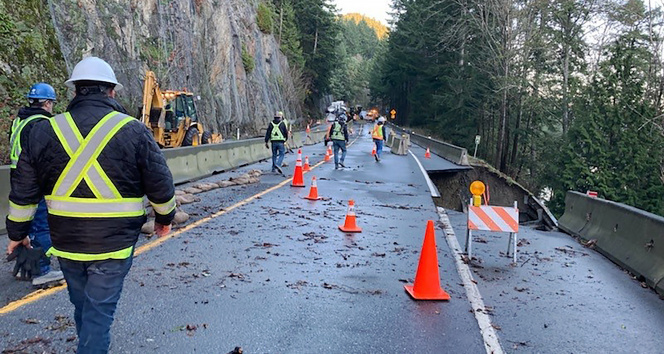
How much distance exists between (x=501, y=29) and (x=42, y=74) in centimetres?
2961

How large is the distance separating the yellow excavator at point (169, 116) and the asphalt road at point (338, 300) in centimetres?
962

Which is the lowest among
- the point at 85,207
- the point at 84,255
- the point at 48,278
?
the point at 48,278

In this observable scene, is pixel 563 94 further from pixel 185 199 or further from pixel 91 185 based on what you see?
pixel 91 185

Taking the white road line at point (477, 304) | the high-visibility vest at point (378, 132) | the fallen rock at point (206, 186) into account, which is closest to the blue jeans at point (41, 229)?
the white road line at point (477, 304)

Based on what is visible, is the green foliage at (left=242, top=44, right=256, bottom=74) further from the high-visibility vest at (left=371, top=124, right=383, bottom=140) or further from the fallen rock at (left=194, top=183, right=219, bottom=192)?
the fallen rock at (left=194, top=183, right=219, bottom=192)

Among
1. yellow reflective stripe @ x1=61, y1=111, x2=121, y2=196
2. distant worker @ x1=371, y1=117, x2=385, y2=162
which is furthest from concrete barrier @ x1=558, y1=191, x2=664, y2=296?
distant worker @ x1=371, y1=117, x2=385, y2=162

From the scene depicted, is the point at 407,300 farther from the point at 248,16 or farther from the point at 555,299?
the point at 248,16

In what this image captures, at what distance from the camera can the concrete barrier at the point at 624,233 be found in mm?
7344

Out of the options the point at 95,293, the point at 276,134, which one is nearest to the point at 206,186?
the point at 276,134

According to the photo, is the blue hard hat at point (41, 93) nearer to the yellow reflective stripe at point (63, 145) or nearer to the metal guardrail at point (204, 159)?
the yellow reflective stripe at point (63, 145)

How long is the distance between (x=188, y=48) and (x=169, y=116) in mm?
12873

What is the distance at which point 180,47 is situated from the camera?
103ft

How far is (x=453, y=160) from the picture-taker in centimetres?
2975

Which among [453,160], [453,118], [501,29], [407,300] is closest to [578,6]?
[501,29]
